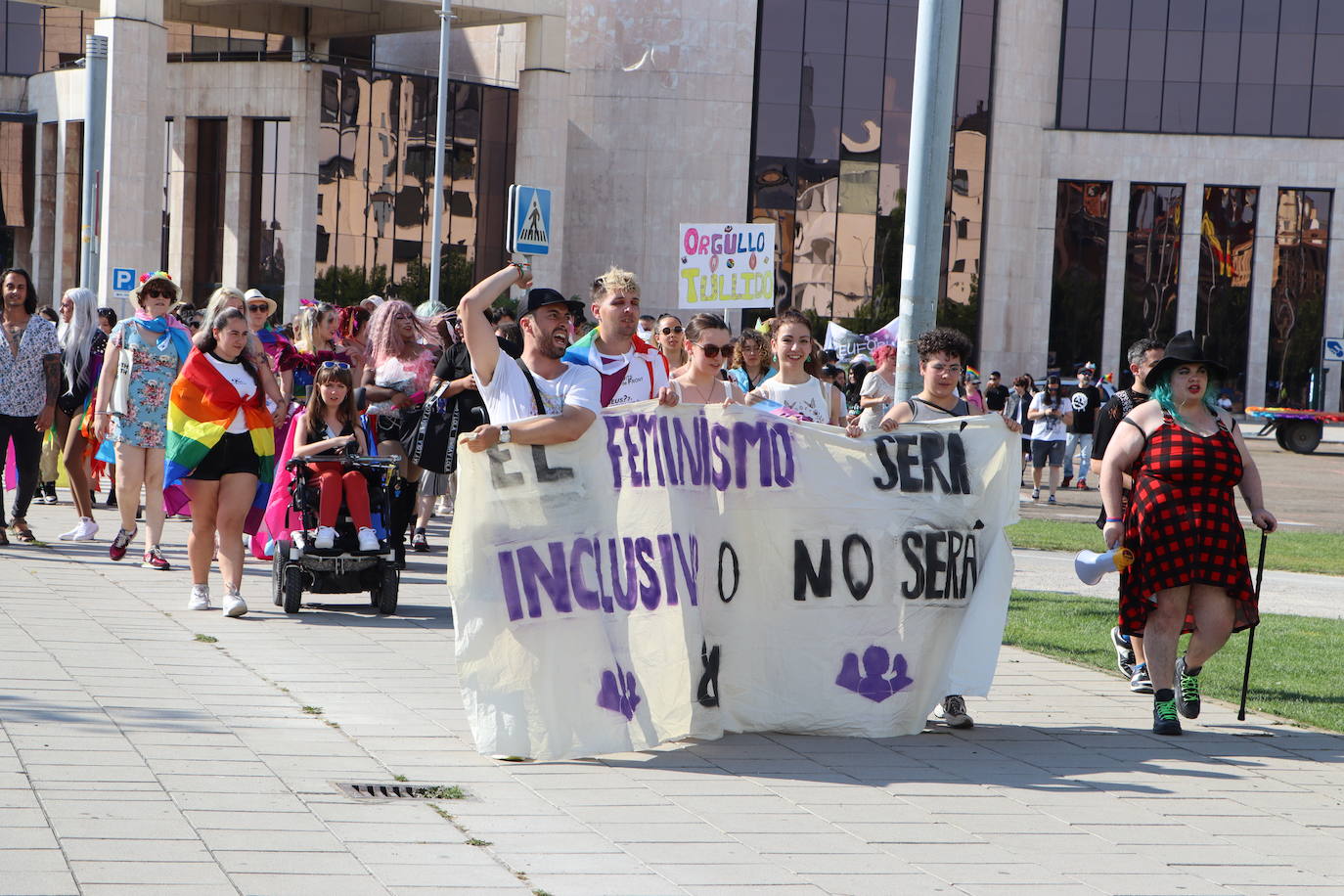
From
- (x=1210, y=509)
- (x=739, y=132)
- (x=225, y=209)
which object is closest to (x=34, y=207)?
(x=225, y=209)

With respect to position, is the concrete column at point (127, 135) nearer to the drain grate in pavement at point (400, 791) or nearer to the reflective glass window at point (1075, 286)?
the reflective glass window at point (1075, 286)

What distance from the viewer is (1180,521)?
7.43 meters

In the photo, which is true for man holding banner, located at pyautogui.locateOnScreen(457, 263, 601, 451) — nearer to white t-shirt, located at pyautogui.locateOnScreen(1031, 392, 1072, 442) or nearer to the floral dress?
the floral dress

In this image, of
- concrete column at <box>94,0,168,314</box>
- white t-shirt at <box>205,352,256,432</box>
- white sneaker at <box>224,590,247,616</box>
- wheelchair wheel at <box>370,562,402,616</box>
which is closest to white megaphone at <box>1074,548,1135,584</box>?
wheelchair wheel at <box>370,562,402,616</box>

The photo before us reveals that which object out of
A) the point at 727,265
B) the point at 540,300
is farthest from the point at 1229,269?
the point at 540,300

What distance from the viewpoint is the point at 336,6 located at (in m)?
43.5

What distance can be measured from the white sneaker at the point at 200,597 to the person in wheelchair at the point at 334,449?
2.35 feet

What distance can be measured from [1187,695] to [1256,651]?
2.65 metres

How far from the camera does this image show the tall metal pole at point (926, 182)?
379 inches

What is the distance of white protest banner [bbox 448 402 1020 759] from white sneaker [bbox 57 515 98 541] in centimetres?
758

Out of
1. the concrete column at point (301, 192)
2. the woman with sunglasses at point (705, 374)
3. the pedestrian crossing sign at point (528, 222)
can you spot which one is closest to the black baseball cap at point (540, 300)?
the woman with sunglasses at point (705, 374)

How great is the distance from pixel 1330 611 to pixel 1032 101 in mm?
45080

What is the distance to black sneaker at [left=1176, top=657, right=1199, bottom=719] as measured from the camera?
7.70 m

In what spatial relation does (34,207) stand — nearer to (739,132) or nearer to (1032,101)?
(739,132)
